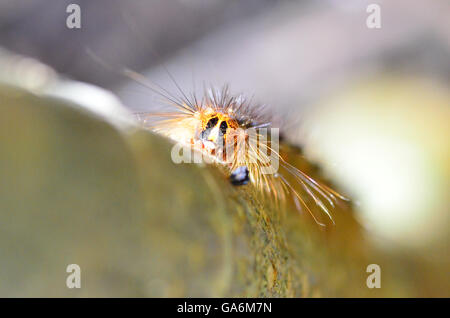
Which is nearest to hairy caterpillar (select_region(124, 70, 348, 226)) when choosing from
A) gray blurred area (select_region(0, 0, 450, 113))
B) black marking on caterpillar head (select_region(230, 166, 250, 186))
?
black marking on caterpillar head (select_region(230, 166, 250, 186))

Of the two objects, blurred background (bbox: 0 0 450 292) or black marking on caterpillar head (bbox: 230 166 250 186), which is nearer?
black marking on caterpillar head (bbox: 230 166 250 186)

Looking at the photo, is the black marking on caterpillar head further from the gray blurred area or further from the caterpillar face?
the gray blurred area

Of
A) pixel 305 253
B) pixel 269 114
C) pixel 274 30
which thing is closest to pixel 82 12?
pixel 274 30

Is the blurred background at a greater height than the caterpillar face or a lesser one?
greater

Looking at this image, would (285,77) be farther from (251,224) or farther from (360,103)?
(251,224)

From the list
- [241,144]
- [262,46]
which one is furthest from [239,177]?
[262,46]

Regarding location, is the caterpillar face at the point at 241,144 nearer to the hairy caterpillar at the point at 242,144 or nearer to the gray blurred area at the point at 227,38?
the hairy caterpillar at the point at 242,144

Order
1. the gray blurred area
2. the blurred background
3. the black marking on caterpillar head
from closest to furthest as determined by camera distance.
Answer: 1. the black marking on caterpillar head
2. the blurred background
3. the gray blurred area

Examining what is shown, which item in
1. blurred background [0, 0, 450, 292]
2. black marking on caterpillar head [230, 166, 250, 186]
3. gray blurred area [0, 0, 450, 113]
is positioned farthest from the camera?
gray blurred area [0, 0, 450, 113]

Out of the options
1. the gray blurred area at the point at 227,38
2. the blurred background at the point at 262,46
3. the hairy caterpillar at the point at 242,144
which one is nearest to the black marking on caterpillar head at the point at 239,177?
the hairy caterpillar at the point at 242,144
